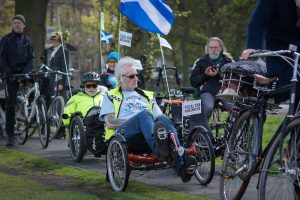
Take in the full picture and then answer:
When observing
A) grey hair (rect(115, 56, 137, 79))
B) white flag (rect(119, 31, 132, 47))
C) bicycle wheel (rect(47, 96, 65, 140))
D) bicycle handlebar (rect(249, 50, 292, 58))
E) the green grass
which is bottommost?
the green grass

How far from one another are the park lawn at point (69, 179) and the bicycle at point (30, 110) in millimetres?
988

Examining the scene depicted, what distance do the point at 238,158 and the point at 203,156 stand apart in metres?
2.00

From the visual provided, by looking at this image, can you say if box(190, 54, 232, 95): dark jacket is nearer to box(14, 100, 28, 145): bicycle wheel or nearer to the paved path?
the paved path

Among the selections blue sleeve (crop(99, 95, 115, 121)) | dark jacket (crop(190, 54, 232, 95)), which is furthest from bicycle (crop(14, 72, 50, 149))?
blue sleeve (crop(99, 95, 115, 121))

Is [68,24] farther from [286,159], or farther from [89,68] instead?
[286,159]

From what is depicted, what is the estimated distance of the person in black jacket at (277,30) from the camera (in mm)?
5723

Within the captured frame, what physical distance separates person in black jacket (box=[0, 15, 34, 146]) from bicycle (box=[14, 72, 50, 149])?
0.17 m

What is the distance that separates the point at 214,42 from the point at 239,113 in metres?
3.92

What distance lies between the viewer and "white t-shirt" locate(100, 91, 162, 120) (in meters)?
8.37

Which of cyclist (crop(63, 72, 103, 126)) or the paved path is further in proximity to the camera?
cyclist (crop(63, 72, 103, 126))

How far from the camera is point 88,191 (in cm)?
783

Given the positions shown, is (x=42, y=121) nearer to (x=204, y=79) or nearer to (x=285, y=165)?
(x=204, y=79)

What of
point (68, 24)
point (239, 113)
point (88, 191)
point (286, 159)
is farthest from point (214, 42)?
point (68, 24)

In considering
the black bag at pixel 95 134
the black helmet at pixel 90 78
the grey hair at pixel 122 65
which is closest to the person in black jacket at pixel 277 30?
the grey hair at pixel 122 65
